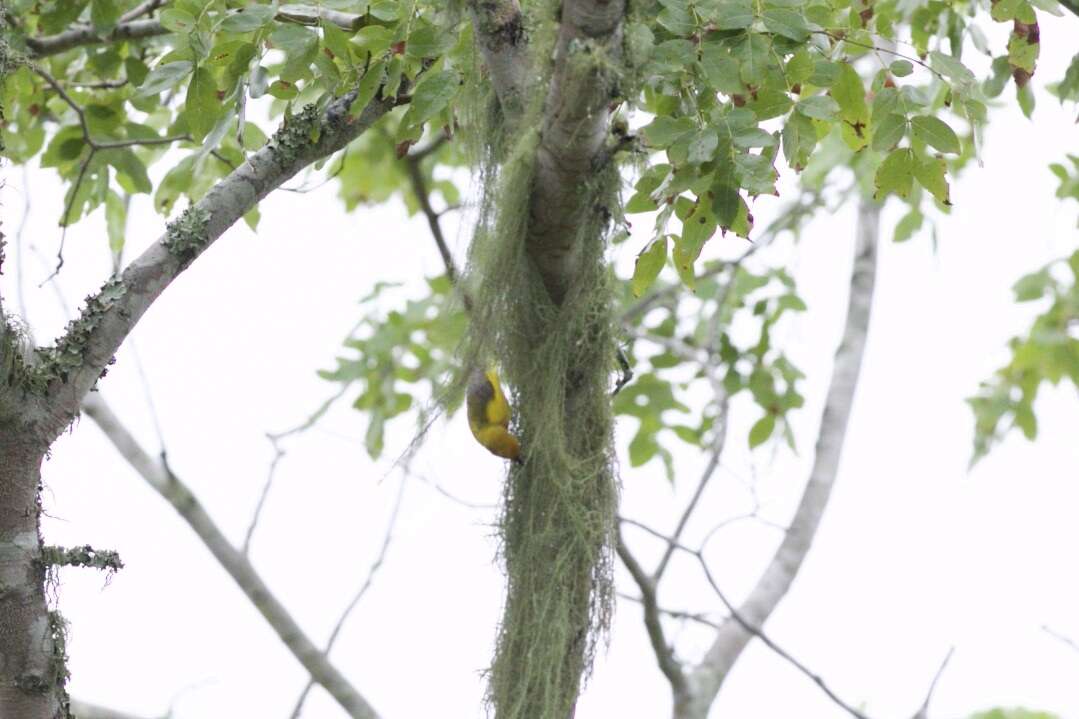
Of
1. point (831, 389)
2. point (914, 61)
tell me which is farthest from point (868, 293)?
point (914, 61)

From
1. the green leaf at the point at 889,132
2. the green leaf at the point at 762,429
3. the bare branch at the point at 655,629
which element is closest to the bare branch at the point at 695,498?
the bare branch at the point at 655,629

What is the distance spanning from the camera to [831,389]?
4.22m

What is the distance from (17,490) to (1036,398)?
415 cm

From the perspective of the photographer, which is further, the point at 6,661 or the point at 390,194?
the point at 390,194

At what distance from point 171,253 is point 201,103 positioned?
0.53m

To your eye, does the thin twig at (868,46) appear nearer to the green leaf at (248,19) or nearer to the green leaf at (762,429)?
the green leaf at (248,19)

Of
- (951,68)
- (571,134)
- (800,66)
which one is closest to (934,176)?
(951,68)

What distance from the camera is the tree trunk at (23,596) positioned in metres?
1.77

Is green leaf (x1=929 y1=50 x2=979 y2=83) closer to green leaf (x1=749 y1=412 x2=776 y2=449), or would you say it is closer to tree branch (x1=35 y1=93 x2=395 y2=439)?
tree branch (x1=35 y1=93 x2=395 y2=439)

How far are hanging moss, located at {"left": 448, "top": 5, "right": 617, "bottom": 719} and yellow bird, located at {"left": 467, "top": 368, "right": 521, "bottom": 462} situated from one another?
32 mm

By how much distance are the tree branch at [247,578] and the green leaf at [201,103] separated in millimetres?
1426

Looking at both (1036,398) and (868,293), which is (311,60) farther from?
(1036,398)

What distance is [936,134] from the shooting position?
2.14m

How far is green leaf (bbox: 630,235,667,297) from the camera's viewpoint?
7.34 ft
